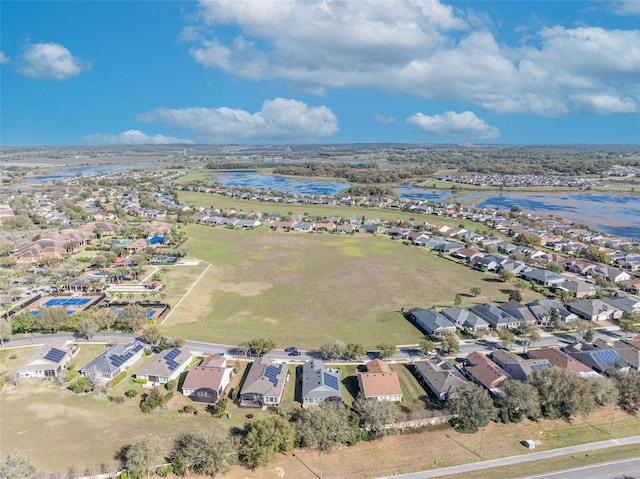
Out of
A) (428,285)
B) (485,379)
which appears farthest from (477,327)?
(428,285)

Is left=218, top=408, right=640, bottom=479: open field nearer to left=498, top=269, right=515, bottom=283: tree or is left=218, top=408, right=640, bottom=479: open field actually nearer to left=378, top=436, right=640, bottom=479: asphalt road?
left=378, top=436, right=640, bottom=479: asphalt road

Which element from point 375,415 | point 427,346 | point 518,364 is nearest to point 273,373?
point 375,415

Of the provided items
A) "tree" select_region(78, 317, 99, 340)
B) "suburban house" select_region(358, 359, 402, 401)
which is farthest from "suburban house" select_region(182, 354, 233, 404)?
"tree" select_region(78, 317, 99, 340)

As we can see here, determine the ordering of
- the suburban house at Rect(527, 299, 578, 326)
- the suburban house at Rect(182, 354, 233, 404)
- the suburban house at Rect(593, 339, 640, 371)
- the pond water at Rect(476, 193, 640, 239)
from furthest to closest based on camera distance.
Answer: the pond water at Rect(476, 193, 640, 239) → the suburban house at Rect(527, 299, 578, 326) → the suburban house at Rect(593, 339, 640, 371) → the suburban house at Rect(182, 354, 233, 404)

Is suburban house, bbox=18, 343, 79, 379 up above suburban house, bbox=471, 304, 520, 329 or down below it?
below

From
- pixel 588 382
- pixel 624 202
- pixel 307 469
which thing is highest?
pixel 624 202

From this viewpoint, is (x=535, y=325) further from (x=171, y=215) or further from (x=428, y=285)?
(x=171, y=215)
